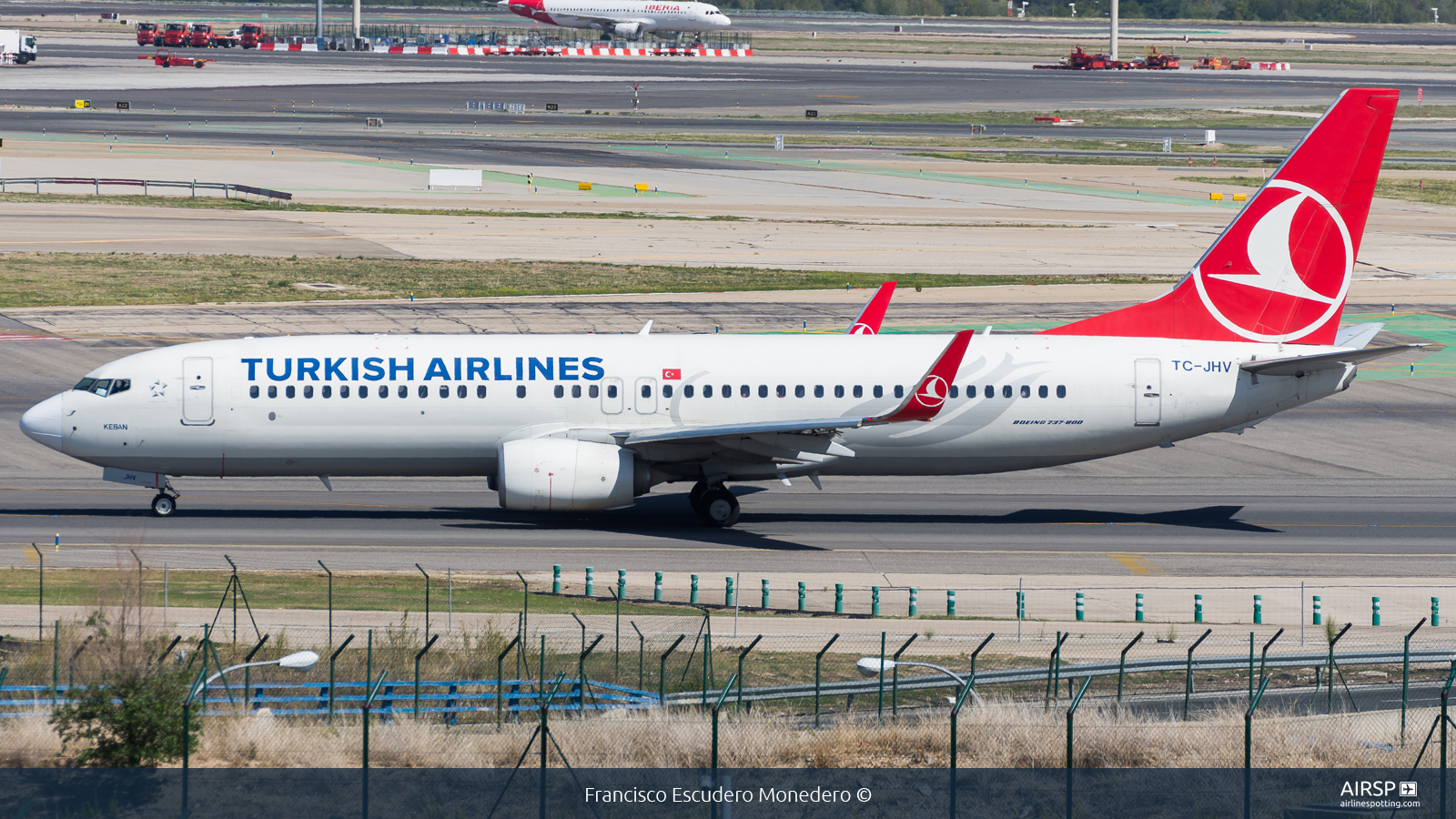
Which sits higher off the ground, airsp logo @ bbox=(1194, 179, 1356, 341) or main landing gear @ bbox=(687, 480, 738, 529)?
airsp logo @ bbox=(1194, 179, 1356, 341)

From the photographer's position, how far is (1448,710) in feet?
86.1

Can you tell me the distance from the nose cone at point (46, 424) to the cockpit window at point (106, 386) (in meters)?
0.77

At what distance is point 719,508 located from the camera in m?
42.3

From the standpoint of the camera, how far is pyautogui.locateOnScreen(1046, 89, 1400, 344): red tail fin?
43.5 meters

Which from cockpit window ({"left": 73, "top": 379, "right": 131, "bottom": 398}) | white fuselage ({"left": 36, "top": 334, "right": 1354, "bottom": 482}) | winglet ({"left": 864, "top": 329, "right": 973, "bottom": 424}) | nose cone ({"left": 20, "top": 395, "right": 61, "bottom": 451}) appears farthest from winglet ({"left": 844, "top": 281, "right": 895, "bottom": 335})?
nose cone ({"left": 20, "top": 395, "right": 61, "bottom": 451})

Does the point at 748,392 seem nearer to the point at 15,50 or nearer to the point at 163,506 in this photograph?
the point at 163,506

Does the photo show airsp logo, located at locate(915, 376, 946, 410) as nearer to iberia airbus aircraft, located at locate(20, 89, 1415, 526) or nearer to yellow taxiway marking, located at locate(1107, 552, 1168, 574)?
iberia airbus aircraft, located at locate(20, 89, 1415, 526)

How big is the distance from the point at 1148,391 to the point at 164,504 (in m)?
26.3

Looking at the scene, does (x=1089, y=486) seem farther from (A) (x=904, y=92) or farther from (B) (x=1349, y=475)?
(A) (x=904, y=92)

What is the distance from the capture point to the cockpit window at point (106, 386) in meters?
Result: 41.0

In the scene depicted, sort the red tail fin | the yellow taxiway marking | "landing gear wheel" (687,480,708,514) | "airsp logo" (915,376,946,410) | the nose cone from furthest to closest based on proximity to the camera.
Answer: the red tail fin < "landing gear wheel" (687,480,708,514) < the nose cone < "airsp logo" (915,376,946,410) < the yellow taxiway marking

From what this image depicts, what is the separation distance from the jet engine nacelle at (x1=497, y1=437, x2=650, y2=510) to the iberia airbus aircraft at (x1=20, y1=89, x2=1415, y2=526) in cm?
5

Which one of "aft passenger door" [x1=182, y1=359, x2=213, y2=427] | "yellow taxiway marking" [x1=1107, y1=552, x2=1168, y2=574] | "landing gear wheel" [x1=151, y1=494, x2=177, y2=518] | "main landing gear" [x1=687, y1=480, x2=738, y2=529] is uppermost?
"aft passenger door" [x1=182, y1=359, x2=213, y2=427]

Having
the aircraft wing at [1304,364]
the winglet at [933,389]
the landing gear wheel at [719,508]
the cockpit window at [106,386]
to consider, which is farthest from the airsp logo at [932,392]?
the cockpit window at [106,386]
